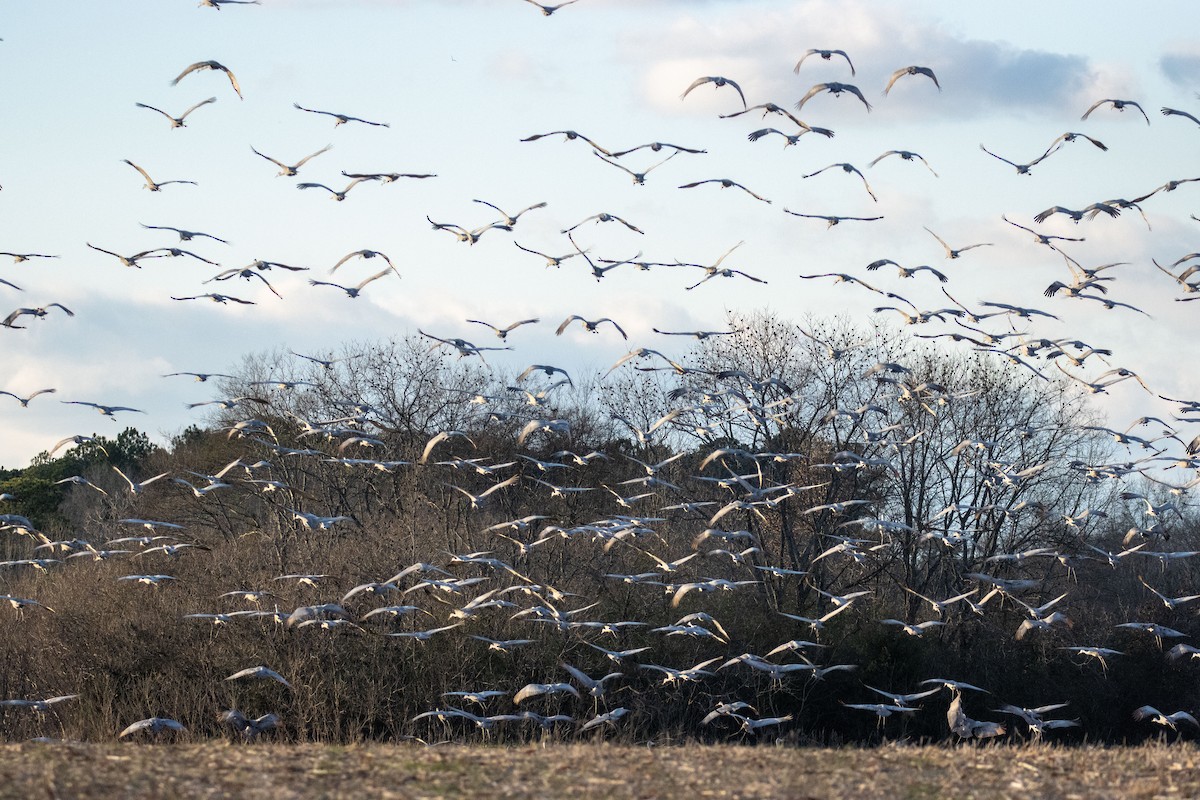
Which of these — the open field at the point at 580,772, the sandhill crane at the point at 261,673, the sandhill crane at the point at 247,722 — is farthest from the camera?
the sandhill crane at the point at 247,722

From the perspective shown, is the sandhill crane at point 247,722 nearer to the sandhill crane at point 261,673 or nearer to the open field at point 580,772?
the sandhill crane at point 261,673

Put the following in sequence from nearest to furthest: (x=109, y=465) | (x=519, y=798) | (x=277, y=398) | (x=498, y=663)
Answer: (x=519, y=798), (x=498, y=663), (x=277, y=398), (x=109, y=465)

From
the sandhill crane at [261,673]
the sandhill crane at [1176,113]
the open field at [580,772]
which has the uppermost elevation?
the sandhill crane at [1176,113]

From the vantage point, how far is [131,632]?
37.6 metres

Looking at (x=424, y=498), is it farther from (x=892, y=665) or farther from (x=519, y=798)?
(x=519, y=798)

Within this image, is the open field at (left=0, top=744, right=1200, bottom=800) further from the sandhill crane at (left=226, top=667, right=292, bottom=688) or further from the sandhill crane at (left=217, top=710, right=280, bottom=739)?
the sandhill crane at (left=217, top=710, right=280, bottom=739)

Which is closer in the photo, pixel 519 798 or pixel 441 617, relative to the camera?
pixel 519 798

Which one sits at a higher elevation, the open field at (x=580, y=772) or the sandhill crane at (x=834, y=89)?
the sandhill crane at (x=834, y=89)

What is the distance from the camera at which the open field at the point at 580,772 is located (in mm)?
13414

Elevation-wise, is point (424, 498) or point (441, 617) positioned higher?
point (424, 498)

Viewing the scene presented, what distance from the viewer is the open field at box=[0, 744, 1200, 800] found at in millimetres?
13414

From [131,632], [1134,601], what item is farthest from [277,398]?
[1134,601]

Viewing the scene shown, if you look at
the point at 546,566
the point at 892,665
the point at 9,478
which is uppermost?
the point at 9,478

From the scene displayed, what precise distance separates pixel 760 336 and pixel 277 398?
1832 centimetres
